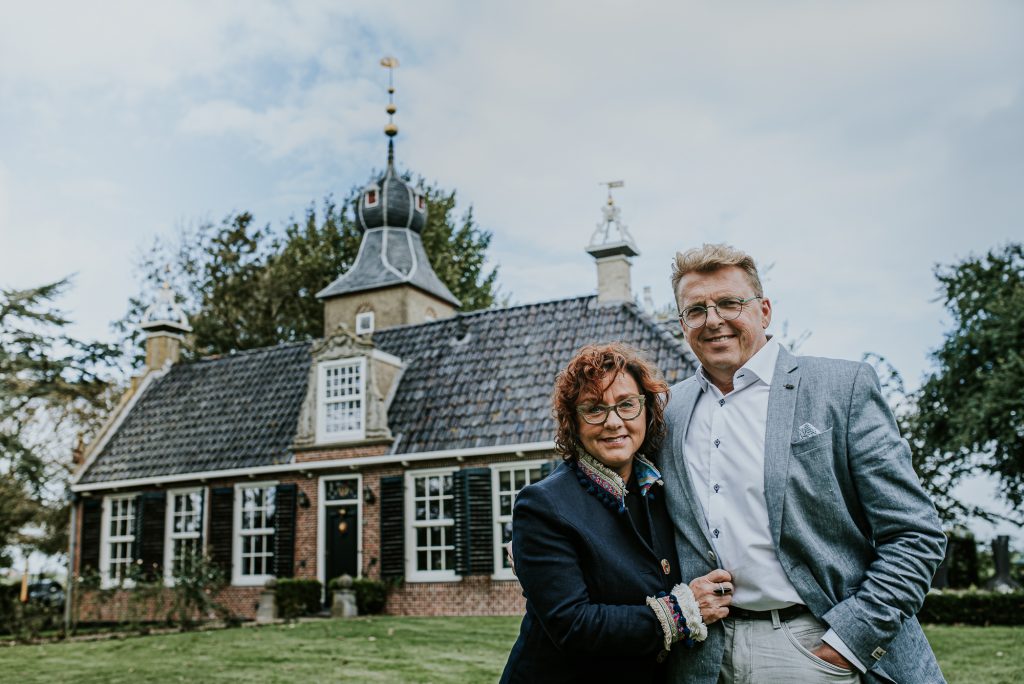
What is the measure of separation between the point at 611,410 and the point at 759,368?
50cm

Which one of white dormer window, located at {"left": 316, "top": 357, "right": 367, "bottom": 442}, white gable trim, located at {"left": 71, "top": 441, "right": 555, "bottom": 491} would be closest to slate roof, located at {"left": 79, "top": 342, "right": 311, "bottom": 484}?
white gable trim, located at {"left": 71, "top": 441, "right": 555, "bottom": 491}

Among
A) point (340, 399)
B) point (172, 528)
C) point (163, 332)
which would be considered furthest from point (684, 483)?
point (163, 332)

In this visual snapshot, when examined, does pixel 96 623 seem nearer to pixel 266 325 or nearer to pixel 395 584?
pixel 395 584

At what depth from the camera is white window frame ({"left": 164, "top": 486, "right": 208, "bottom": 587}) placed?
18.1 meters

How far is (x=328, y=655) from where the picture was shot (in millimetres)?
9367

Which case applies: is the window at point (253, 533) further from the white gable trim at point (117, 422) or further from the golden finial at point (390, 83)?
the golden finial at point (390, 83)

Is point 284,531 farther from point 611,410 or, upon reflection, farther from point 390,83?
point 390,83

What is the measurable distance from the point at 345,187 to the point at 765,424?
33377 millimetres

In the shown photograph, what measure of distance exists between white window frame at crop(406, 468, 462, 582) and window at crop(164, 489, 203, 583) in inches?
191

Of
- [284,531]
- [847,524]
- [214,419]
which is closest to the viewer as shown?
[847,524]

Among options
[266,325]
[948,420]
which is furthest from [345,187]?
[948,420]

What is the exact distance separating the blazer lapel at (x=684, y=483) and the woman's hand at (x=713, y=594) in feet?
0.36

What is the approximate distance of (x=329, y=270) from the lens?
3175 centimetres

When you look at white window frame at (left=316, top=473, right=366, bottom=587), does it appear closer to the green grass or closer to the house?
the house
